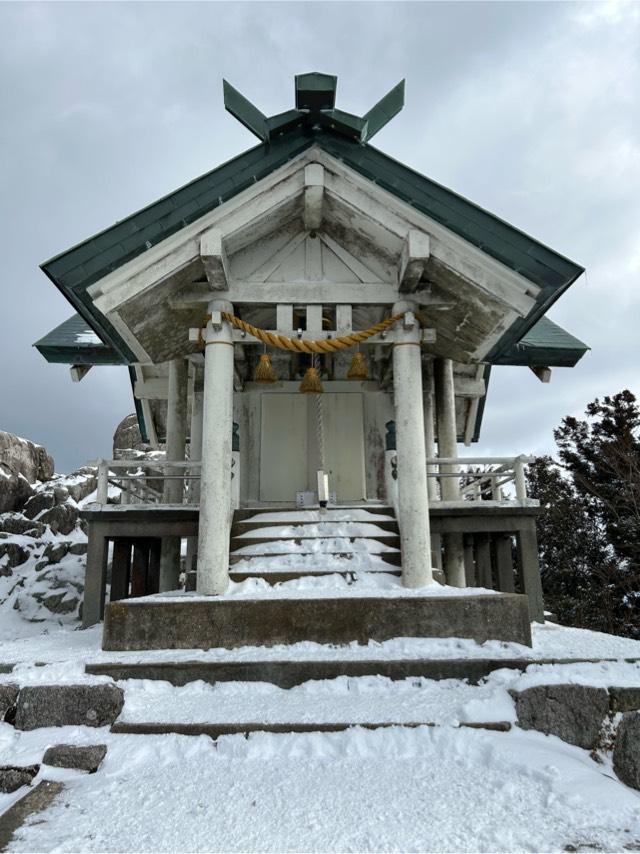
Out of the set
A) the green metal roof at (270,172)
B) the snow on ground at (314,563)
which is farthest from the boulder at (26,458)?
the snow on ground at (314,563)

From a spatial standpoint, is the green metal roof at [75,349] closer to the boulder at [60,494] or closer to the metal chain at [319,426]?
the metal chain at [319,426]

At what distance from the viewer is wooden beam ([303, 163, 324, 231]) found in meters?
7.03

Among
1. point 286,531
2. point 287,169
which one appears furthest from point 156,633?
point 287,169

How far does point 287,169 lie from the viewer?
7082mm

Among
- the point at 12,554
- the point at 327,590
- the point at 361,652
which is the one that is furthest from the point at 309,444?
the point at 12,554

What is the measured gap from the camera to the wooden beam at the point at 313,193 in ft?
23.1

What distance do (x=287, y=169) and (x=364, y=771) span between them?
6.67 m

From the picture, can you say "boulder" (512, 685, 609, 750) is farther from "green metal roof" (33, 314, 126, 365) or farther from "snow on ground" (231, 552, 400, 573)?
"green metal roof" (33, 314, 126, 365)

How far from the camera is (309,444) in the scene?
1095 cm

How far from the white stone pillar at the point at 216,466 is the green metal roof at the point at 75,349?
14.0 feet

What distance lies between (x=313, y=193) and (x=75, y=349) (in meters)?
6.10

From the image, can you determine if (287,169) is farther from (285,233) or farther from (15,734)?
(15,734)

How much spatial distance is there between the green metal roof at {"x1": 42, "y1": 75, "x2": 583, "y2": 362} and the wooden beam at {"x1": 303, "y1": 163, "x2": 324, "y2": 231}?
27 centimetres

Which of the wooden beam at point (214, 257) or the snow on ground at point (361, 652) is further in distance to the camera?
the wooden beam at point (214, 257)
